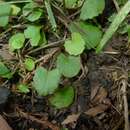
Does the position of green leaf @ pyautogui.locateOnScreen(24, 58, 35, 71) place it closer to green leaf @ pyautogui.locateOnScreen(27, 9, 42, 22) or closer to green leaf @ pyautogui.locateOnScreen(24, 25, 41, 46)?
green leaf @ pyautogui.locateOnScreen(24, 25, 41, 46)

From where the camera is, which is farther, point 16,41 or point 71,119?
point 16,41

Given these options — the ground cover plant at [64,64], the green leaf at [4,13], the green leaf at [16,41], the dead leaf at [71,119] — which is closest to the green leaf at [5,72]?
the ground cover plant at [64,64]

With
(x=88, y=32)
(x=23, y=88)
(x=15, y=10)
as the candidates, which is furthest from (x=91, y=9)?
(x=23, y=88)

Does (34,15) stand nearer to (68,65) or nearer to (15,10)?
(15,10)

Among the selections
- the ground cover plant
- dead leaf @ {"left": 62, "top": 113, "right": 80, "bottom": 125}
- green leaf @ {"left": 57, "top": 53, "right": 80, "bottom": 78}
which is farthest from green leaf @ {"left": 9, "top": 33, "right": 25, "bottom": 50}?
dead leaf @ {"left": 62, "top": 113, "right": 80, "bottom": 125}

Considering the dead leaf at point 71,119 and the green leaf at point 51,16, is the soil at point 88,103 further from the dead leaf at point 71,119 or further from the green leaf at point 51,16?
the green leaf at point 51,16
